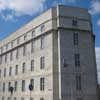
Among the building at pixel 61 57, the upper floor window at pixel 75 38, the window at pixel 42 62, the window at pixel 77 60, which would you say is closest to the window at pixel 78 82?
the building at pixel 61 57

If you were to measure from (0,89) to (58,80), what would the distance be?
24.4 m

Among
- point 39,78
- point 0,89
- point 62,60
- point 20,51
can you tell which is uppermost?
point 20,51

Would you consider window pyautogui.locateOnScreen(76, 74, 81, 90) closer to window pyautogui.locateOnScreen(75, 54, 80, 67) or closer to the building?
the building

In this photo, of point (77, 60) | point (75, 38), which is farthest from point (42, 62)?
point (75, 38)

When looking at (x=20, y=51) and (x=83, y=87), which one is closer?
(x=83, y=87)

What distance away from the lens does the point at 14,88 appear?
142 ft

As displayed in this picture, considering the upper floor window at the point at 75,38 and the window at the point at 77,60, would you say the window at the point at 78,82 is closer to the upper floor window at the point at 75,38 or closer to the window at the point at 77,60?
the window at the point at 77,60

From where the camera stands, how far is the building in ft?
104

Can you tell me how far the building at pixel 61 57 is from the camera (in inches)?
1249

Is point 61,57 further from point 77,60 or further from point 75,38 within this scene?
point 75,38

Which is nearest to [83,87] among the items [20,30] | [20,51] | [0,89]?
[20,51]

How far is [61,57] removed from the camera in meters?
32.2

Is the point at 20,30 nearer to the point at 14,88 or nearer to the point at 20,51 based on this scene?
the point at 20,51

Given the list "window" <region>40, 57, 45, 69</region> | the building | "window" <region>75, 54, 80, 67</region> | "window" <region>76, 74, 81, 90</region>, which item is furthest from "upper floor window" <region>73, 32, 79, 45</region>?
"window" <region>40, 57, 45, 69</region>
